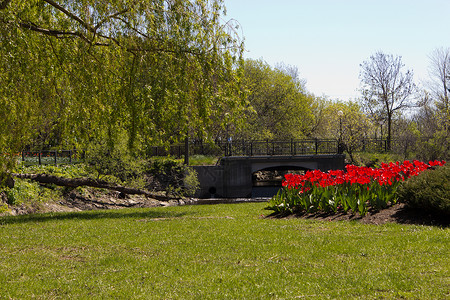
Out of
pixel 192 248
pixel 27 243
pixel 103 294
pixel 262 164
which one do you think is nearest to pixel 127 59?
pixel 27 243

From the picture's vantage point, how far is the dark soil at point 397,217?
413 inches

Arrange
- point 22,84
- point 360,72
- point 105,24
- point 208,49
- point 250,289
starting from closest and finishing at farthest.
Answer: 1. point 250,289
2. point 22,84
3. point 105,24
4. point 208,49
5. point 360,72

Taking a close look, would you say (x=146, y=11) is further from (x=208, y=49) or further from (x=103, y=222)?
(x=103, y=222)

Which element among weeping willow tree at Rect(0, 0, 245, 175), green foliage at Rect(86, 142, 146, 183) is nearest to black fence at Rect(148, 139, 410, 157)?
green foliage at Rect(86, 142, 146, 183)

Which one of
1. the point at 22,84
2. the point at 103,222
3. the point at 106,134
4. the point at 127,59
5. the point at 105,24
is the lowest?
the point at 103,222

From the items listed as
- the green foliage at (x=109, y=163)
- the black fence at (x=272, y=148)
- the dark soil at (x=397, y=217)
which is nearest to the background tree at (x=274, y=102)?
the black fence at (x=272, y=148)

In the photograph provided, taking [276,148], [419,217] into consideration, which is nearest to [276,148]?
Result: [276,148]

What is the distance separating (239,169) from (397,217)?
2761 centimetres

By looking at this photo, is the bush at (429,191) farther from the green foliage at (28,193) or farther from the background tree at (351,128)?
the background tree at (351,128)

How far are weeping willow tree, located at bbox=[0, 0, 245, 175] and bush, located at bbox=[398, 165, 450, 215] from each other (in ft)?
19.8

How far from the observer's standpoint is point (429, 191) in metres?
10.4

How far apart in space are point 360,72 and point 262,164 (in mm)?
16714

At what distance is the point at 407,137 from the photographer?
133ft

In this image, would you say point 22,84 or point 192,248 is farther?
point 22,84
